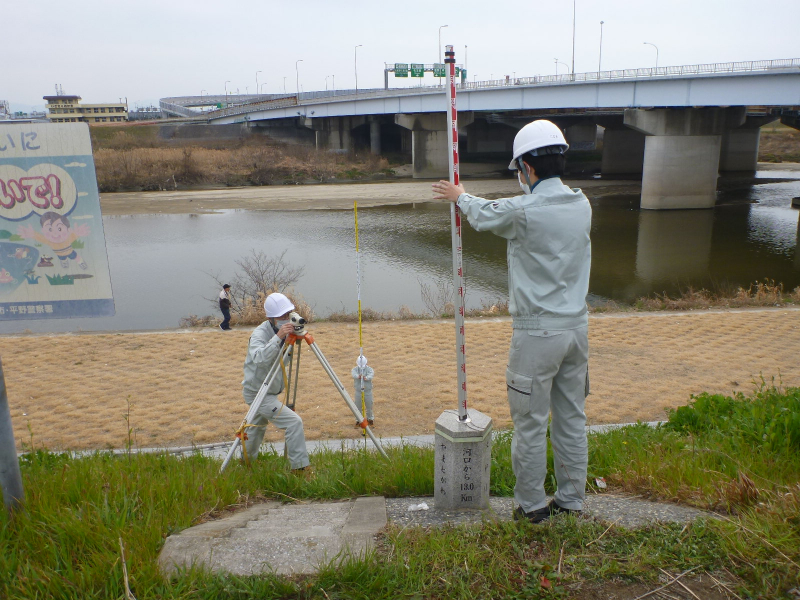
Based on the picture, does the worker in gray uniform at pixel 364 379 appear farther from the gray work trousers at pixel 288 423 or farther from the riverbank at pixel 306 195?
the riverbank at pixel 306 195

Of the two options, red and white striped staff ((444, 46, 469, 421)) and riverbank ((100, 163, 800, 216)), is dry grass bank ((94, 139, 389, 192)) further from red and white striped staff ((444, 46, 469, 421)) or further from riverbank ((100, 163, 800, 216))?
red and white striped staff ((444, 46, 469, 421))

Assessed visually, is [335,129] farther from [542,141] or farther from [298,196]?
[542,141]

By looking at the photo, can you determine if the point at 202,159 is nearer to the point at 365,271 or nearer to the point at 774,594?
the point at 365,271

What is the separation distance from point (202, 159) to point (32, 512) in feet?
174

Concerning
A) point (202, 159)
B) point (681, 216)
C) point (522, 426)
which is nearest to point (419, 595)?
point (522, 426)

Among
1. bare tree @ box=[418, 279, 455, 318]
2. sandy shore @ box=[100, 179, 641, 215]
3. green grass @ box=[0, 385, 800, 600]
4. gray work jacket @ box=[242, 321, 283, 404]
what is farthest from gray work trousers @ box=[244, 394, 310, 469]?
sandy shore @ box=[100, 179, 641, 215]

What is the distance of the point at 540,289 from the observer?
10.8 feet

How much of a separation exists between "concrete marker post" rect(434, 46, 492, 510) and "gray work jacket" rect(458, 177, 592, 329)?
1.19 ft

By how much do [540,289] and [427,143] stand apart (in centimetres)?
4961

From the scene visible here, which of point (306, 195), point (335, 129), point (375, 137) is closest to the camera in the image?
point (306, 195)

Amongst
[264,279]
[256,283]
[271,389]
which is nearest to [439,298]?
[256,283]

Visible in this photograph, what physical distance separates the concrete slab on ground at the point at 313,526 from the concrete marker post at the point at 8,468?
0.81 meters

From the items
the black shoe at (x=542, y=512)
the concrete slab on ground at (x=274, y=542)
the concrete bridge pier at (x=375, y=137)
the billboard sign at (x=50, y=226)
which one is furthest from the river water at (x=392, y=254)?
the concrete bridge pier at (x=375, y=137)

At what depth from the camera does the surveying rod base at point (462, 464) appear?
3623 mm
